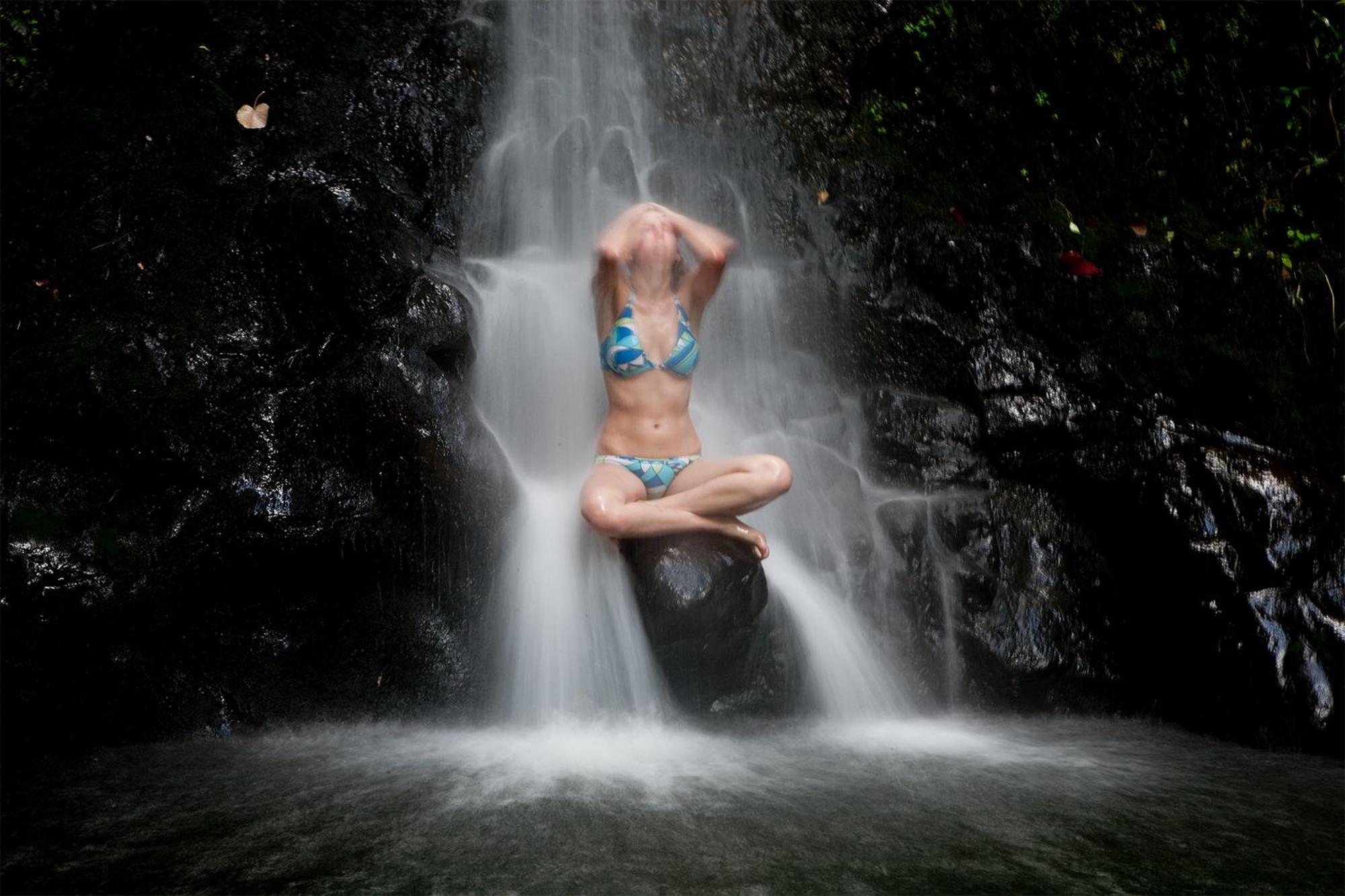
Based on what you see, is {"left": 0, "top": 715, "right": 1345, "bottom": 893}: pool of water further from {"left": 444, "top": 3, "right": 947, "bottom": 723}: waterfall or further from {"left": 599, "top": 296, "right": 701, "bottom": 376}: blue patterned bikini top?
{"left": 599, "top": 296, "right": 701, "bottom": 376}: blue patterned bikini top

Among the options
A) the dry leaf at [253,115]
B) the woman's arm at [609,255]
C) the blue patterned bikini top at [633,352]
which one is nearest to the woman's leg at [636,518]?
the blue patterned bikini top at [633,352]

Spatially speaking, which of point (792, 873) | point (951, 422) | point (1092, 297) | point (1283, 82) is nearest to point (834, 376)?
point (951, 422)

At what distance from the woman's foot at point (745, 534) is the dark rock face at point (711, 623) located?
0.03 meters

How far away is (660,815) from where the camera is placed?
2.99 m

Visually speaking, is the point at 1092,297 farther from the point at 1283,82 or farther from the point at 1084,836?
the point at 1084,836

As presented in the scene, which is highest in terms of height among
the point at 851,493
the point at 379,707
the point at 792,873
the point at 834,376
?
the point at 834,376

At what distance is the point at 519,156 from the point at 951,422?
2914mm

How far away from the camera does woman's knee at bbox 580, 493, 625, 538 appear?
3898mm

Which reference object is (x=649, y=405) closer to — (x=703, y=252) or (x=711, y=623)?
(x=703, y=252)

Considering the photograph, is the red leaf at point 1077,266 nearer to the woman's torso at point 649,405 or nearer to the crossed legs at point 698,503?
the woman's torso at point 649,405

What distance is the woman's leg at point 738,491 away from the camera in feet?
13.1

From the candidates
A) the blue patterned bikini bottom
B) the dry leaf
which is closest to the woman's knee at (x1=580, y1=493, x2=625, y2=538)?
the blue patterned bikini bottom

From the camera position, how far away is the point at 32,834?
2.75 m

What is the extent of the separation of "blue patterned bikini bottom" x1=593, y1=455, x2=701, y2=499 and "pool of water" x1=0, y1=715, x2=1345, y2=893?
1.04m
